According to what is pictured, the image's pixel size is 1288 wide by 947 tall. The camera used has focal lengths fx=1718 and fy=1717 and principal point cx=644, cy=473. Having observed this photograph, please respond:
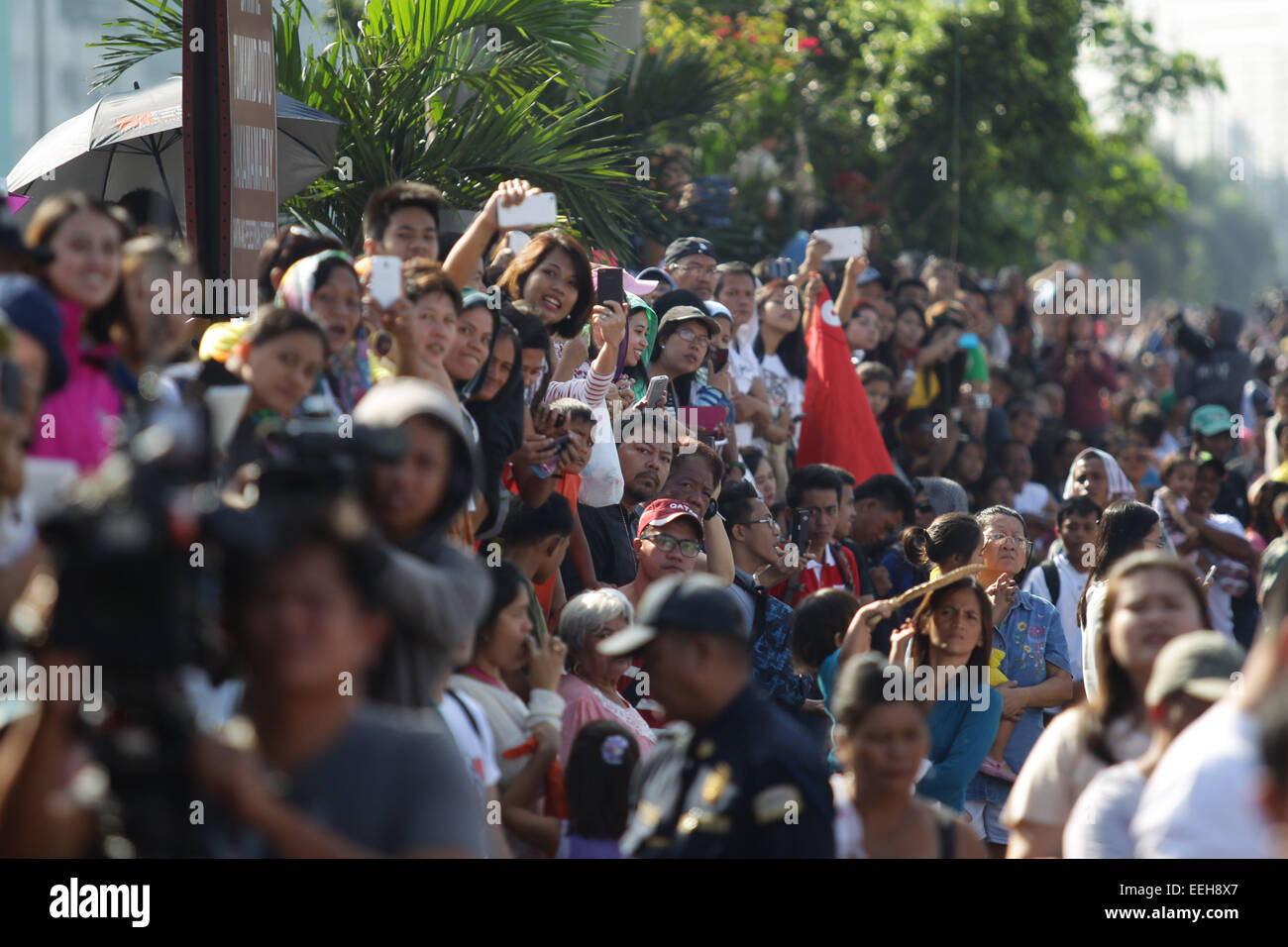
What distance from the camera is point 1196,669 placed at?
3.88 metres

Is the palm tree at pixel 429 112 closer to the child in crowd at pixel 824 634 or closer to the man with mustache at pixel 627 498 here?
the man with mustache at pixel 627 498

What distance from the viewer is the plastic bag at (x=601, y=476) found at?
675 centimetres

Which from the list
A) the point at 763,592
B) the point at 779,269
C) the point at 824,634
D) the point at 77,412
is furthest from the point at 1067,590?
the point at 77,412

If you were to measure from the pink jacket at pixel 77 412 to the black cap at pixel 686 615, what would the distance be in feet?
4.13

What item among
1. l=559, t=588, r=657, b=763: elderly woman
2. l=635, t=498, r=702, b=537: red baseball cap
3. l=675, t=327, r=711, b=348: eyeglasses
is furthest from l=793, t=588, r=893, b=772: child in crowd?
l=675, t=327, r=711, b=348: eyeglasses

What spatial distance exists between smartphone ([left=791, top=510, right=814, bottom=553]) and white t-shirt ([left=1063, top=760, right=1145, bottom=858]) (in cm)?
368

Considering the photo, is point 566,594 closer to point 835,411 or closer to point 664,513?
point 664,513

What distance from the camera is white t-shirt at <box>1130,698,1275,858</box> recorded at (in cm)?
325

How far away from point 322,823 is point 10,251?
178cm

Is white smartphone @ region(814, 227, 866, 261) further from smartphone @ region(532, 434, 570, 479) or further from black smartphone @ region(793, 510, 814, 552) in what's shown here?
smartphone @ region(532, 434, 570, 479)

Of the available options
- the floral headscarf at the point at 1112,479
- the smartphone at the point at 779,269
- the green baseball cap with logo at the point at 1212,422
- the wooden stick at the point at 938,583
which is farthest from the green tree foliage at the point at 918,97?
the wooden stick at the point at 938,583

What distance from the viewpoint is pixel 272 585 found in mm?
2840
